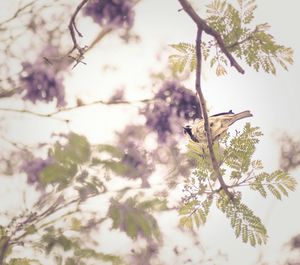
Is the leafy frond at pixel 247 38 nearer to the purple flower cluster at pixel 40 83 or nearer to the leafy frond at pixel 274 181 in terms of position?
the leafy frond at pixel 274 181

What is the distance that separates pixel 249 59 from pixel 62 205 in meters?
0.44

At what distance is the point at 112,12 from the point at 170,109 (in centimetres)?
19

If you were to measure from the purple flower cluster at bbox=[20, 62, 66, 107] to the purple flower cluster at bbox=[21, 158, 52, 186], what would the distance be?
106mm

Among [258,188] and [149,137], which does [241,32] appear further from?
[149,137]

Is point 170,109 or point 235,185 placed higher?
point 170,109

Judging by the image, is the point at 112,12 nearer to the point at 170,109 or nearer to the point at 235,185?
the point at 170,109

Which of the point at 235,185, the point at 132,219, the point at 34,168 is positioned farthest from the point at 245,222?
the point at 34,168

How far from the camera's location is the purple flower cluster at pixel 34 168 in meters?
0.76

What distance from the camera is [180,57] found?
22.0 inches

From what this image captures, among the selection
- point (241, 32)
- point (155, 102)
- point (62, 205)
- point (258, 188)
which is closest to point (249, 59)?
point (241, 32)

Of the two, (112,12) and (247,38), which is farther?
(112,12)

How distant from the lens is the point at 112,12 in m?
0.76

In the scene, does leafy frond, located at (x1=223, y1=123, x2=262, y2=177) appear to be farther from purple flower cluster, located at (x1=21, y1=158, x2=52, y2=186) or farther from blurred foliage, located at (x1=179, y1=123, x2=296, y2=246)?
purple flower cluster, located at (x1=21, y1=158, x2=52, y2=186)

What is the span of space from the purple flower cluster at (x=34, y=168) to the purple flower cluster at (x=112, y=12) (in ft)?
0.84
